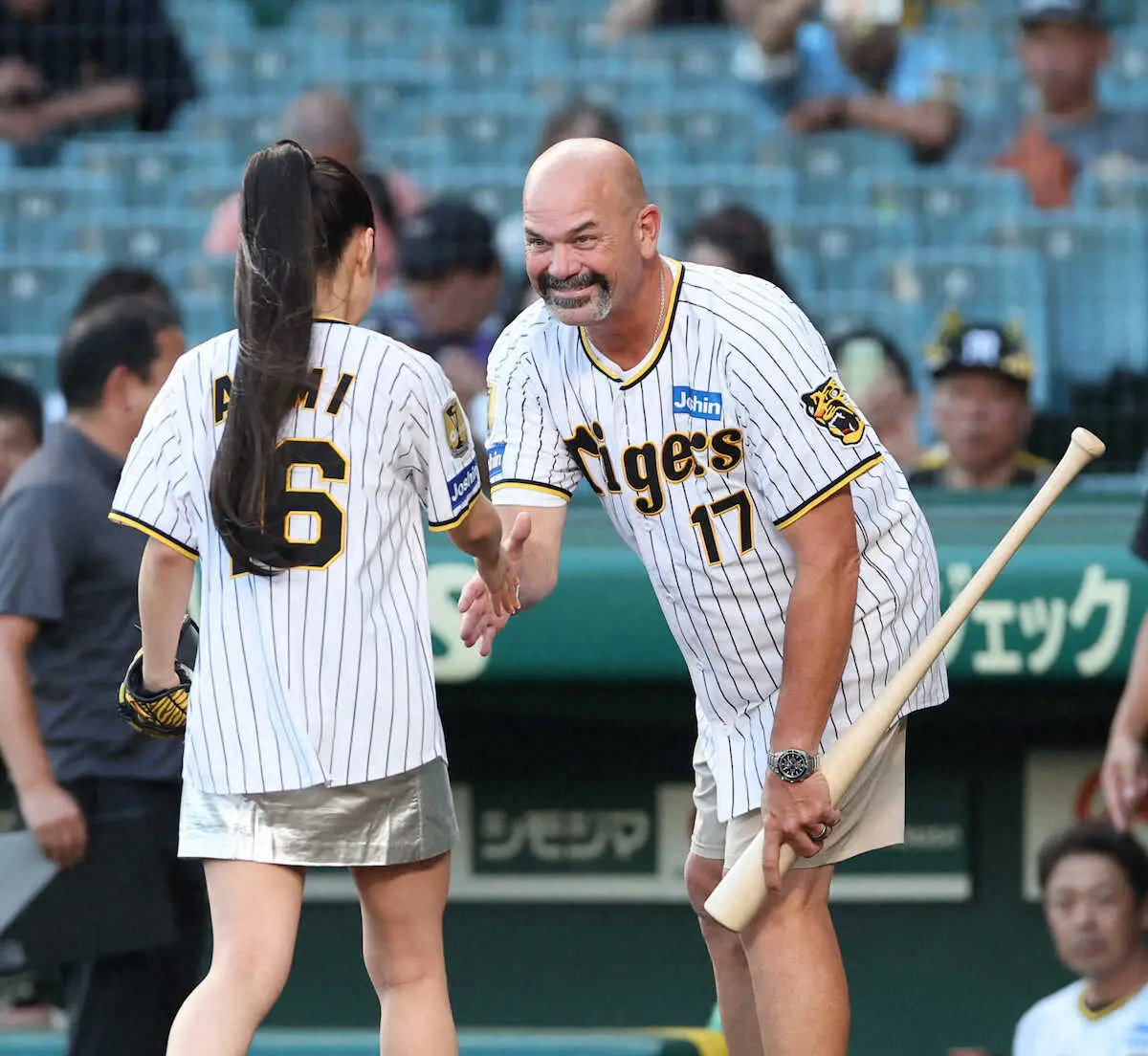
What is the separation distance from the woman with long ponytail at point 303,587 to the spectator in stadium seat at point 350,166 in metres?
4.03

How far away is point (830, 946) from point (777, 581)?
50cm

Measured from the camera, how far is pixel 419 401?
245cm

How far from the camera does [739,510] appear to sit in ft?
8.63

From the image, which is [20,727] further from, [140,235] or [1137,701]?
[140,235]

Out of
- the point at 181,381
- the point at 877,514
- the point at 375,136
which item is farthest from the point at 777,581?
the point at 375,136

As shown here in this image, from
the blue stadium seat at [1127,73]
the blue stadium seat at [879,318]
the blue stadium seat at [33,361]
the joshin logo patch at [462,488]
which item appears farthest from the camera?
the blue stadium seat at [1127,73]

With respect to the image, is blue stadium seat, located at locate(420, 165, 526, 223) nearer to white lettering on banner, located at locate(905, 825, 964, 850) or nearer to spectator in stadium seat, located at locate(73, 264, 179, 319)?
spectator in stadium seat, located at locate(73, 264, 179, 319)

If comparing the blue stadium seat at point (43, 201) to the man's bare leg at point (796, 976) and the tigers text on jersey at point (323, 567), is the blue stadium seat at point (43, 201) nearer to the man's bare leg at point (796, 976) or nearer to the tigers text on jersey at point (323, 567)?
the tigers text on jersey at point (323, 567)

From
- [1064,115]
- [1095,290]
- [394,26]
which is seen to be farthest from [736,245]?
[394,26]

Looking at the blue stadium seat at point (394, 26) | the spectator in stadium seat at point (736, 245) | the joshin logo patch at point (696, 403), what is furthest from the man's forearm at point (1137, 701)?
the blue stadium seat at point (394, 26)

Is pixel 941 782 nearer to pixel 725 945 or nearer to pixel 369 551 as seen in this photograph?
pixel 725 945

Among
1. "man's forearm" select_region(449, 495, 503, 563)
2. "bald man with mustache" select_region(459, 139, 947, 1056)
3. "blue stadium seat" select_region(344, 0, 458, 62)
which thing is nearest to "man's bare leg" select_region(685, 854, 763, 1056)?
"bald man with mustache" select_region(459, 139, 947, 1056)

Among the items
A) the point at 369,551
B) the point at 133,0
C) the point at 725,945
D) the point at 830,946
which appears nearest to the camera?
the point at 369,551

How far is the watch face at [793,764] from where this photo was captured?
251 cm
